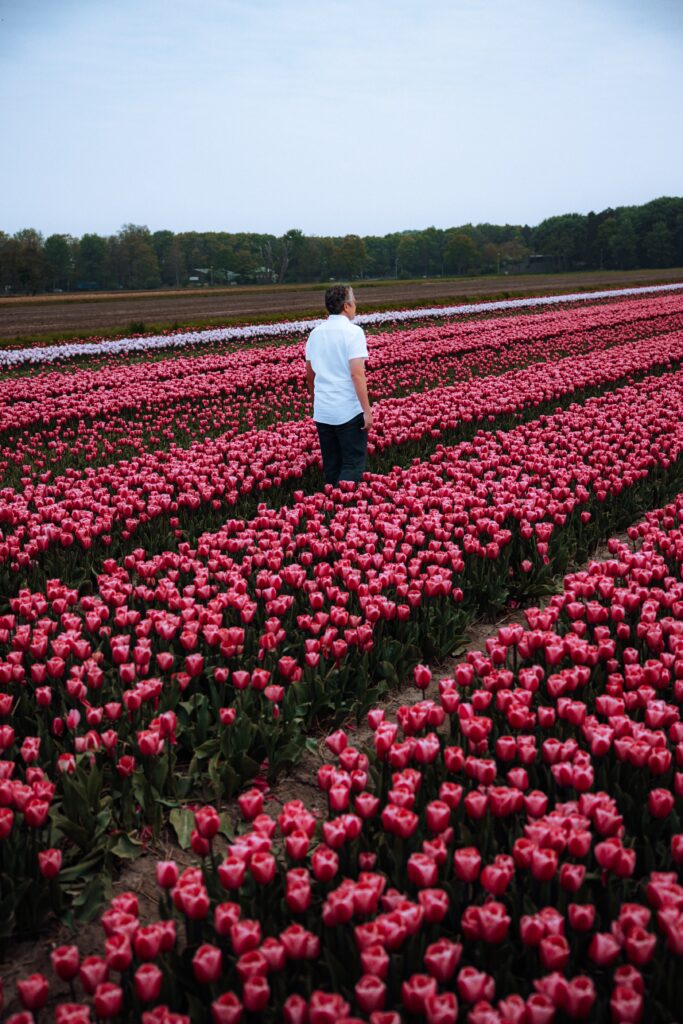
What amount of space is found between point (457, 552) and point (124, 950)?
3.77 m

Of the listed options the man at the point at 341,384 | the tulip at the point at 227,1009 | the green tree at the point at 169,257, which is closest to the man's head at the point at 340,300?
the man at the point at 341,384

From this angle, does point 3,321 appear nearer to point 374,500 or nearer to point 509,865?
point 374,500

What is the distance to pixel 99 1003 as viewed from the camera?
81.6 inches

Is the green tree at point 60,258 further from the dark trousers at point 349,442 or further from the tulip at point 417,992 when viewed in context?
the tulip at point 417,992

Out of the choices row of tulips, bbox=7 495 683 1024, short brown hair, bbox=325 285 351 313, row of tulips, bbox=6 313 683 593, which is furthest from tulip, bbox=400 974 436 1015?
short brown hair, bbox=325 285 351 313

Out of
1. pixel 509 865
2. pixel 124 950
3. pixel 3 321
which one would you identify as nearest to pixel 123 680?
pixel 124 950

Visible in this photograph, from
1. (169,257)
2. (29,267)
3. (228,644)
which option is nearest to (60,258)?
(169,257)

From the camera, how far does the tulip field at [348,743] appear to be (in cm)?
233

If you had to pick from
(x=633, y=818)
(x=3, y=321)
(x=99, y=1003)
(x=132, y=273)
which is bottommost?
(x=633, y=818)

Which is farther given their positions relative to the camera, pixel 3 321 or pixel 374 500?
pixel 3 321

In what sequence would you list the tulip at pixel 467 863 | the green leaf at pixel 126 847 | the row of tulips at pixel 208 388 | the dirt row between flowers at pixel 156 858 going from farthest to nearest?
the row of tulips at pixel 208 388
the green leaf at pixel 126 847
the dirt row between flowers at pixel 156 858
the tulip at pixel 467 863

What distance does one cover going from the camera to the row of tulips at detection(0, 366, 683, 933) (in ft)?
11.1

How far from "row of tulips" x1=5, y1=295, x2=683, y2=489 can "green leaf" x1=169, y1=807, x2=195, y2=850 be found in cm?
562

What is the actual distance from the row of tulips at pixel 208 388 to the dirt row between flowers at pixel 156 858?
5212mm
